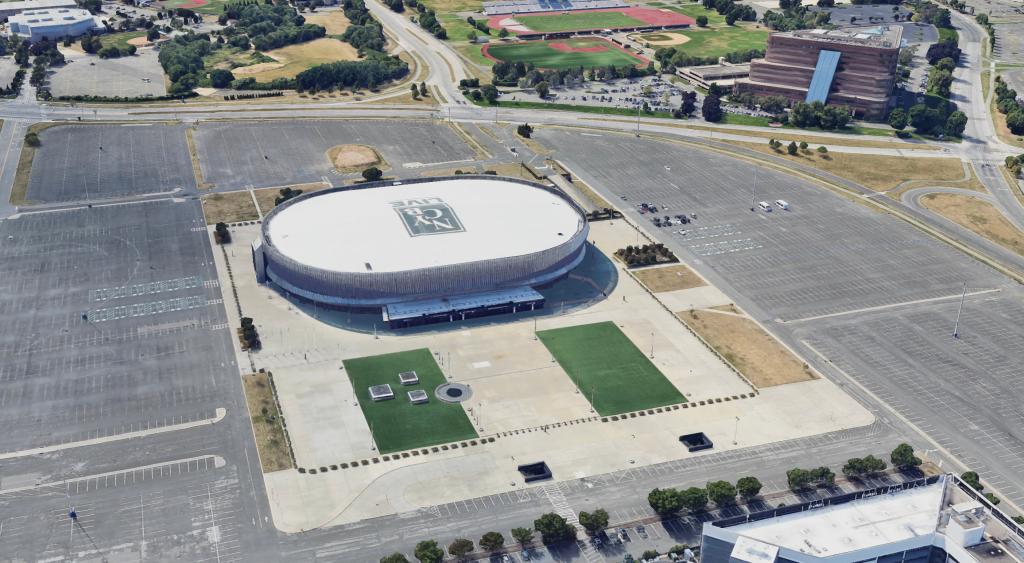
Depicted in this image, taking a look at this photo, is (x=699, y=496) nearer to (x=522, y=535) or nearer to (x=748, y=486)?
(x=748, y=486)

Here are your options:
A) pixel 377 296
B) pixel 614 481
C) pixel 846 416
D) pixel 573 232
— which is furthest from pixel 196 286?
pixel 846 416

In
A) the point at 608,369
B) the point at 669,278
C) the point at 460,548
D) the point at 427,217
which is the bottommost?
the point at 608,369

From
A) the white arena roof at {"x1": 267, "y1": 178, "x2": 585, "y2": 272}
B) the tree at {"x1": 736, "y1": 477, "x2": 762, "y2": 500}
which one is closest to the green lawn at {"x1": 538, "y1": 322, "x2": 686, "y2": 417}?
the white arena roof at {"x1": 267, "y1": 178, "x2": 585, "y2": 272}

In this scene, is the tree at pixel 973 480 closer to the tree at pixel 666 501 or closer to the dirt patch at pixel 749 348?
the dirt patch at pixel 749 348

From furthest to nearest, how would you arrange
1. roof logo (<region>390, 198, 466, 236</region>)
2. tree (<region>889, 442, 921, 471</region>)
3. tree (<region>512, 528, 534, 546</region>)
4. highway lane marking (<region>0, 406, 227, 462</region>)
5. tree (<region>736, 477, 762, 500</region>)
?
1. roof logo (<region>390, 198, 466, 236</region>)
2. highway lane marking (<region>0, 406, 227, 462</region>)
3. tree (<region>889, 442, 921, 471</region>)
4. tree (<region>736, 477, 762, 500</region>)
5. tree (<region>512, 528, 534, 546</region>)

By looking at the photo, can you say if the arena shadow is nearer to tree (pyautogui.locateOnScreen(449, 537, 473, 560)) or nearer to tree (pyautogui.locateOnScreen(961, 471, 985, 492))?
tree (pyautogui.locateOnScreen(449, 537, 473, 560))

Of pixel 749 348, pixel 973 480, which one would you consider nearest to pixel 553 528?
pixel 973 480

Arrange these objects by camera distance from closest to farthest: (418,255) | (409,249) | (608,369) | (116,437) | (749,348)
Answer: (116,437) < (608,369) < (749,348) < (418,255) < (409,249)
